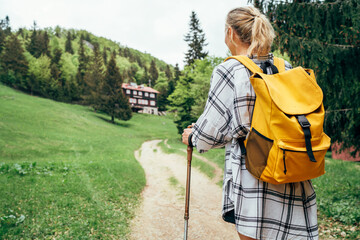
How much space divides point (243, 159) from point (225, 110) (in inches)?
15.2

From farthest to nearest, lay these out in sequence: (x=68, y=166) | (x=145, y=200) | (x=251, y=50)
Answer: (x=68, y=166), (x=145, y=200), (x=251, y=50)

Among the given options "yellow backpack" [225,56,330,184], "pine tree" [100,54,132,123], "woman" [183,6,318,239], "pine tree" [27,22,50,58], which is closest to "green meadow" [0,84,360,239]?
"woman" [183,6,318,239]

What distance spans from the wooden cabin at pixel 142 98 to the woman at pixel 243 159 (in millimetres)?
66397

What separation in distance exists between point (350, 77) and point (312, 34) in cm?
138

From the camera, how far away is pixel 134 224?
558 centimetres

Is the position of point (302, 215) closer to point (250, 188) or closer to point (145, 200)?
point (250, 188)

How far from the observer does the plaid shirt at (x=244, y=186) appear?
161 centimetres

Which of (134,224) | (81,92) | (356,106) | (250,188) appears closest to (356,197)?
(356,106)

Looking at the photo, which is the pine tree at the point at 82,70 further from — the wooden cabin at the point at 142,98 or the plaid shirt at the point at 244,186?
the plaid shirt at the point at 244,186

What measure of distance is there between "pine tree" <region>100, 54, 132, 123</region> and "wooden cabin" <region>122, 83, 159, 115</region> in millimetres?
23173

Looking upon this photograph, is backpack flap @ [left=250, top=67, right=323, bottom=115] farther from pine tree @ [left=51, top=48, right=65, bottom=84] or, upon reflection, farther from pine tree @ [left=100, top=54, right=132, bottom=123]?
pine tree @ [left=51, top=48, right=65, bottom=84]

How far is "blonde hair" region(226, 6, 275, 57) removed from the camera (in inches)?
69.8

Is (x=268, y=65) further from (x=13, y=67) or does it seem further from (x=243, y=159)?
(x=13, y=67)

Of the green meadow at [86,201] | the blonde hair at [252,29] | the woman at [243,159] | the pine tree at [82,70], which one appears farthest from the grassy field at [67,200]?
the pine tree at [82,70]
